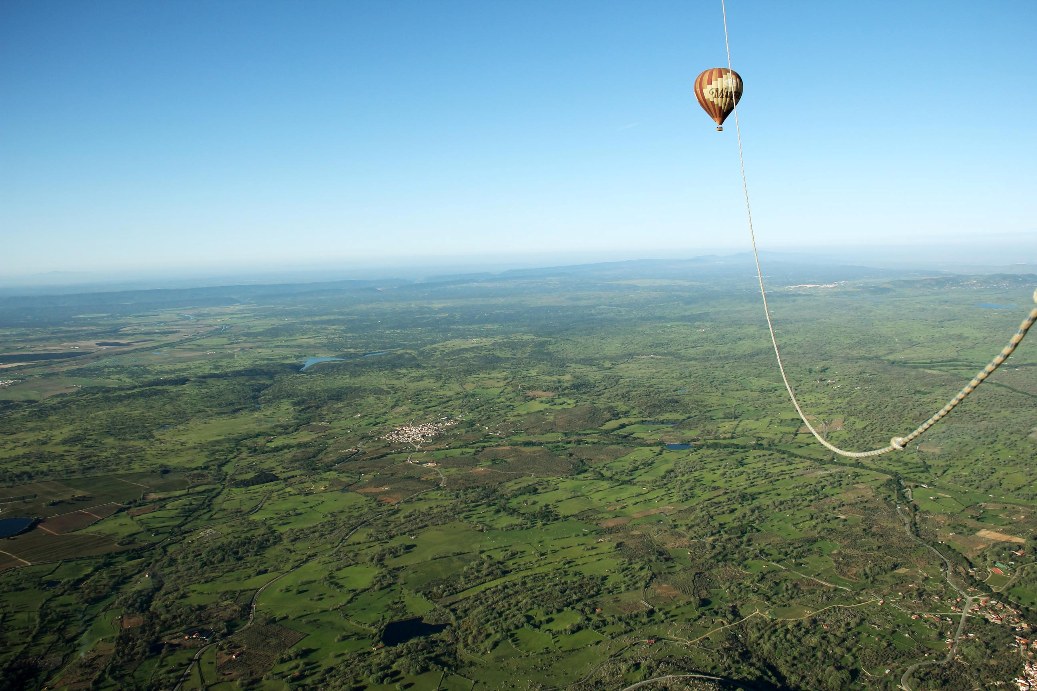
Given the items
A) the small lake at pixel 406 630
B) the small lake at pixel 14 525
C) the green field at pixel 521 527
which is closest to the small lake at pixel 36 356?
the green field at pixel 521 527

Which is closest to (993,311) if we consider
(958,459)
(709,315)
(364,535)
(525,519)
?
(709,315)

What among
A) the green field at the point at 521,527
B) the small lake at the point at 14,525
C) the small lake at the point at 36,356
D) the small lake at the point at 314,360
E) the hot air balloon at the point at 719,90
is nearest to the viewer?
the hot air balloon at the point at 719,90

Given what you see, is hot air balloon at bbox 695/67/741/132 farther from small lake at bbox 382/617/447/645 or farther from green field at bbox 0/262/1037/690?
small lake at bbox 382/617/447/645

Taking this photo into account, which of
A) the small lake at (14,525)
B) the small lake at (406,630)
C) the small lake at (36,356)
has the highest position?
the small lake at (36,356)

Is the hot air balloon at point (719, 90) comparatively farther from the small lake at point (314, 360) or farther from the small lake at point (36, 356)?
the small lake at point (36, 356)

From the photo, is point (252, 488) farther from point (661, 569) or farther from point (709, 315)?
point (709, 315)

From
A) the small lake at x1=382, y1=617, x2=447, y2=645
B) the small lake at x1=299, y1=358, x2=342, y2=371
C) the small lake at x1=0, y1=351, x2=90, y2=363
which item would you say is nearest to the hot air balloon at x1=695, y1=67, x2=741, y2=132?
the small lake at x1=382, y1=617, x2=447, y2=645

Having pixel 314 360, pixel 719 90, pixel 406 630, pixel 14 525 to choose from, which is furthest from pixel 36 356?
pixel 719 90
